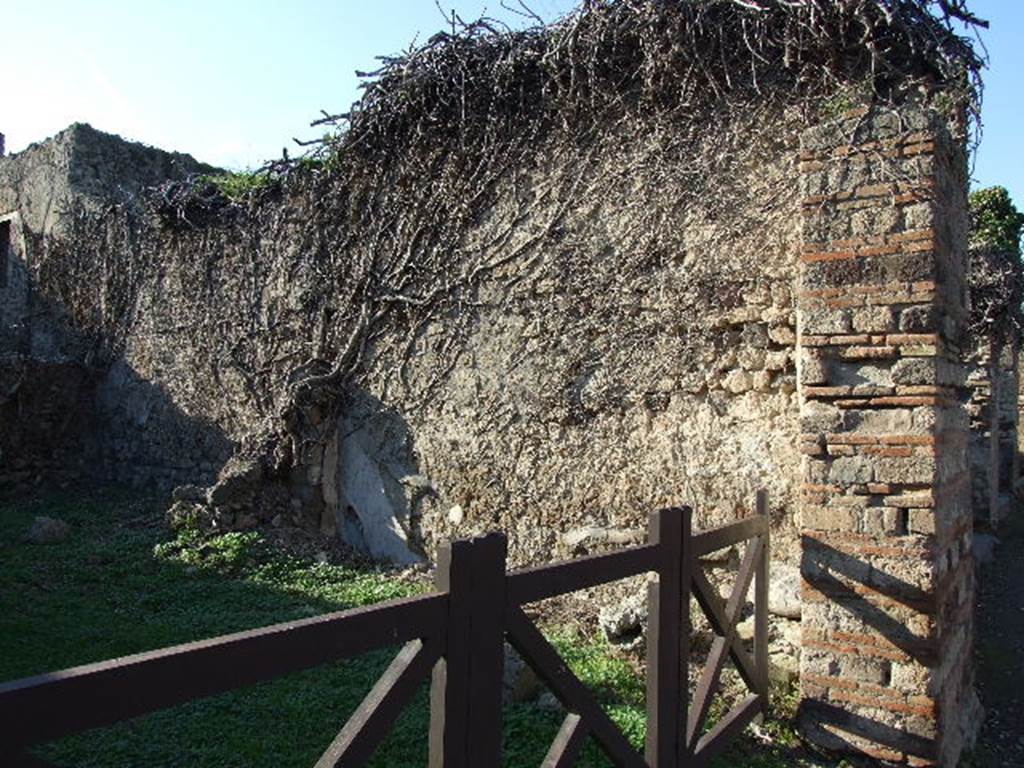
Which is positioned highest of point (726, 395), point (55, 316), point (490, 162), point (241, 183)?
point (241, 183)

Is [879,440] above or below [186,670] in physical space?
above

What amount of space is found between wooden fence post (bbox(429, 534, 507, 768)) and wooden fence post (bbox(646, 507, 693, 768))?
0.92 meters

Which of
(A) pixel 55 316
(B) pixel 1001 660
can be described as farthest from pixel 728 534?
(A) pixel 55 316

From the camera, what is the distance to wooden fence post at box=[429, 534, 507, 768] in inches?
77.4

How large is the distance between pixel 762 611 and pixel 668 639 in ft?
4.15

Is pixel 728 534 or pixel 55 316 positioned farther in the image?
pixel 55 316

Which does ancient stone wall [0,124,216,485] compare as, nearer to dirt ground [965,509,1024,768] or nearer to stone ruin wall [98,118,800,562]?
stone ruin wall [98,118,800,562]

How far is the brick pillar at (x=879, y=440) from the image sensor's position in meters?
3.59

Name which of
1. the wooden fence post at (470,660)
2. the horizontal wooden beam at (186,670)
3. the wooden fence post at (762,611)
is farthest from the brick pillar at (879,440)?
the horizontal wooden beam at (186,670)

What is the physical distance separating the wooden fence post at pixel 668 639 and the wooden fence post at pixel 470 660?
92 cm

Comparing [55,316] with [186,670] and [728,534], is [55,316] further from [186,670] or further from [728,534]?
[186,670]

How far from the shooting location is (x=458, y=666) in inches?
78.3

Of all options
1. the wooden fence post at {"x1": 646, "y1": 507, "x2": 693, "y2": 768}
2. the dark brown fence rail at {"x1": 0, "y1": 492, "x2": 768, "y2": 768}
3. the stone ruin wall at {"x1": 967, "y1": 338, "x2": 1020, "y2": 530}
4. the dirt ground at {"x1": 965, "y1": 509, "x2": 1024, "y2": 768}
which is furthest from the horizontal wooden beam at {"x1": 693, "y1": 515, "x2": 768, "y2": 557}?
the stone ruin wall at {"x1": 967, "y1": 338, "x2": 1020, "y2": 530}

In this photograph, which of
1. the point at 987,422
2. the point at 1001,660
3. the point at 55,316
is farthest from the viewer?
the point at 55,316
